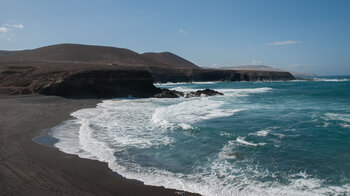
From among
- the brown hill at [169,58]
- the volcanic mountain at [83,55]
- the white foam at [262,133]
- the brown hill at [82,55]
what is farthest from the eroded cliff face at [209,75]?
the white foam at [262,133]

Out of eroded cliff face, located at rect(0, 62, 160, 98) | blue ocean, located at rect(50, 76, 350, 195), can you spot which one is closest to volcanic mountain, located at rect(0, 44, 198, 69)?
eroded cliff face, located at rect(0, 62, 160, 98)

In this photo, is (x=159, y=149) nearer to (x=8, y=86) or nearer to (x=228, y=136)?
(x=228, y=136)

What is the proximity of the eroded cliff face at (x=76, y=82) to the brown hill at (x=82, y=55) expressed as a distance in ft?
152

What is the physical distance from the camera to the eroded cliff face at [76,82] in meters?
28.1

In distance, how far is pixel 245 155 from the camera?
8.71 metres

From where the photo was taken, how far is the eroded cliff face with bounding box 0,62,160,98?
92.1ft

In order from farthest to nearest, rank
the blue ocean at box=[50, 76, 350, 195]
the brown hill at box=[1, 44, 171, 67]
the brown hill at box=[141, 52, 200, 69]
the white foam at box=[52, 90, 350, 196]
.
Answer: the brown hill at box=[141, 52, 200, 69] < the brown hill at box=[1, 44, 171, 67] < the blue ocean at box=[50, 76, 350, 195] < the white foam at box=[52, 90, 350, 196]

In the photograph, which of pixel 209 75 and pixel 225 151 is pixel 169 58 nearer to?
pixel 209 75

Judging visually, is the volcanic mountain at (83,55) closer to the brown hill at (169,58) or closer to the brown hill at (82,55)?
the brown hill at (82,55)

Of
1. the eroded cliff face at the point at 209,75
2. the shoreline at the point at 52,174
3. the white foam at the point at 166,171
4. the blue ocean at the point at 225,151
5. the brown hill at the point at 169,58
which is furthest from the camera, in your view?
the brown hill at the point at 169,58

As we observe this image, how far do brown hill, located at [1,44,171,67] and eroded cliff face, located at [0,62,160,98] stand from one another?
46.4 metres

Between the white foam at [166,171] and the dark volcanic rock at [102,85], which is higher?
the dark volcanic rock at [102,85]

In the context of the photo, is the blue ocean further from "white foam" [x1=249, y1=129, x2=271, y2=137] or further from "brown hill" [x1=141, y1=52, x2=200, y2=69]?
"brown hill" [x1=141, y1=52, x2=200, y2=69]

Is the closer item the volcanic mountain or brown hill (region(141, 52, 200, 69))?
the volcanic mountain
